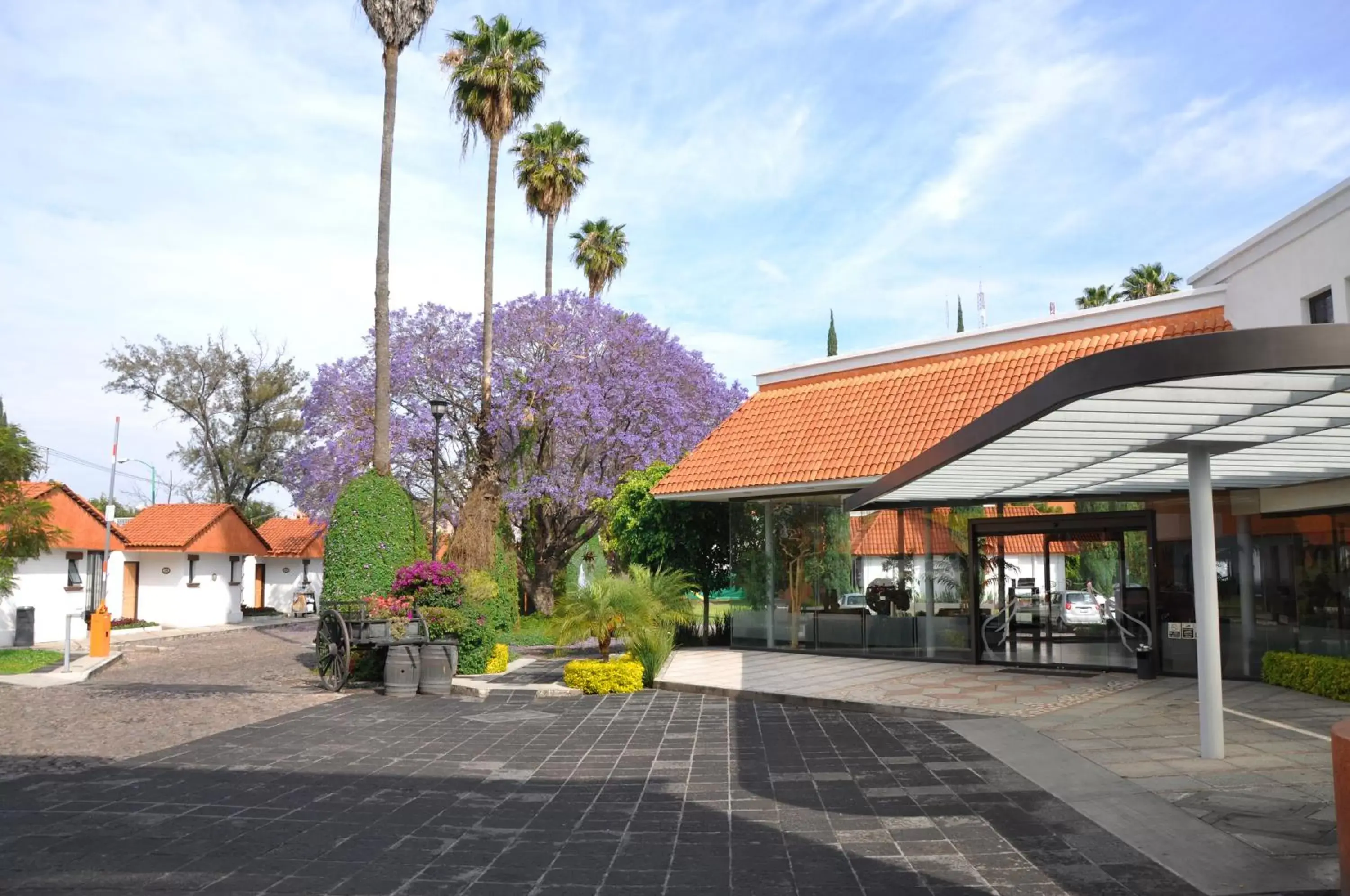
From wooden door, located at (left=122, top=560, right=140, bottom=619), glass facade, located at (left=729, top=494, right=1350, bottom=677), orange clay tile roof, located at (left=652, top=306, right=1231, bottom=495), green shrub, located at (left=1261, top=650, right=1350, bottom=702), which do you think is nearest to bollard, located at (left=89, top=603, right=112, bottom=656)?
orange clay tile roof, located at (left=652, top=306, right=1231, bottom=495)

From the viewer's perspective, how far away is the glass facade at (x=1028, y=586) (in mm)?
13555

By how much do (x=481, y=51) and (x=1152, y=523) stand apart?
70.0ft

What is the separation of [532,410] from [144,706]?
55.1 feet

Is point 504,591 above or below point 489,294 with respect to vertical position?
below

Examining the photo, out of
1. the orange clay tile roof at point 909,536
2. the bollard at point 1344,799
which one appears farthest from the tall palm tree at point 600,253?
the bollard at point 1344,799

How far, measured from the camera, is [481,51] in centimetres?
2742

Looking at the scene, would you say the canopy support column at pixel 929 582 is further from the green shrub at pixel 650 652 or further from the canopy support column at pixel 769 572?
the green shrub at pixel 650 652

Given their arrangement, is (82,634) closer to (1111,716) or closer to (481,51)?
(481,51)

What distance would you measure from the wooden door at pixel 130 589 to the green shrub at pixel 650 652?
90.0 ft

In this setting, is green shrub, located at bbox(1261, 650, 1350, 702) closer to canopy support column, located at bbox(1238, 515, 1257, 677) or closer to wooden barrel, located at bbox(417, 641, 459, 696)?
canopy support column, located at bbox(1238, 515, 1257, 677)

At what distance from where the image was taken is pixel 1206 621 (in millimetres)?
8672

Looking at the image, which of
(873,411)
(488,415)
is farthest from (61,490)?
(873,411)

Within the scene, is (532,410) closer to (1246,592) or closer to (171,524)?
(171,524)

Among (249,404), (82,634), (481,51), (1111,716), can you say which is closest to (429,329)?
(481,51)
